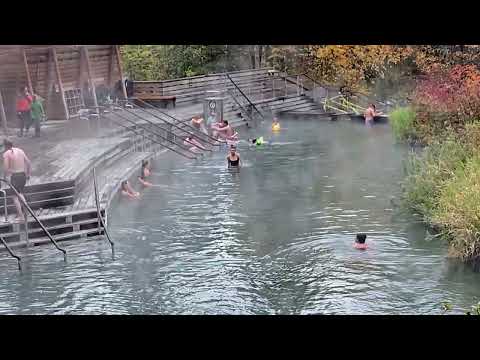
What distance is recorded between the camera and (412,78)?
25.1 m

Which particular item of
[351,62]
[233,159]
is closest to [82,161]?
[233,159]

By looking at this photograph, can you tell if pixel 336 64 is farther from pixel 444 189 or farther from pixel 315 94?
pixel 444 189

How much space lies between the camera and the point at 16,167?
32.0 ft

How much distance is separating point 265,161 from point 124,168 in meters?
4.16

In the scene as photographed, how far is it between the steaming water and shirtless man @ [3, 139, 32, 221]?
2.83 feet

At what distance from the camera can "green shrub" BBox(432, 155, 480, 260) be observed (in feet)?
29.2

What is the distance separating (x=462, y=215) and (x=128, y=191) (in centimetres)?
651

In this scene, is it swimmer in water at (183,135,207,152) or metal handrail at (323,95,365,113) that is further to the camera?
metal handrail at (323,95,365,113)

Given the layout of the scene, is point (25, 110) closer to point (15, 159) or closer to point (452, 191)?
point (15, 159)

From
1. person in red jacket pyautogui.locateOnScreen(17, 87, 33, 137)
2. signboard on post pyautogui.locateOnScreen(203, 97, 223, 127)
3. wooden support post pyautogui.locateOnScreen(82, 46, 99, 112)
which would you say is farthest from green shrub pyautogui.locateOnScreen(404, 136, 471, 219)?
signboard on post pyautogui.locateOnScreen(203, 97, 223, 127)

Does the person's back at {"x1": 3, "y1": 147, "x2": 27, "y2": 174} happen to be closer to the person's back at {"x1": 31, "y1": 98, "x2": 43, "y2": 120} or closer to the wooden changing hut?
the person's back at {"x1": 31, "y1": 98, "x2": 43, "y2": 120}

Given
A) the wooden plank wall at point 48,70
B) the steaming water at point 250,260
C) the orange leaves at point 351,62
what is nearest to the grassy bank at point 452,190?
the steaming water at point 250,260
